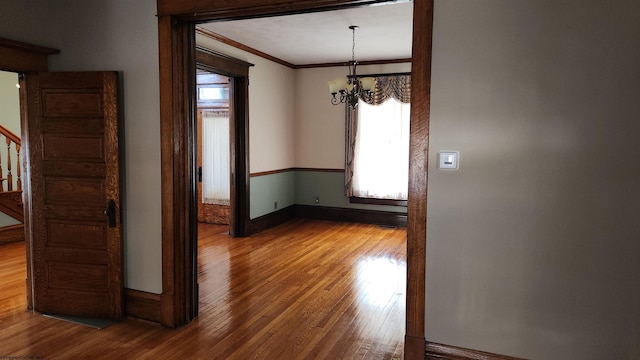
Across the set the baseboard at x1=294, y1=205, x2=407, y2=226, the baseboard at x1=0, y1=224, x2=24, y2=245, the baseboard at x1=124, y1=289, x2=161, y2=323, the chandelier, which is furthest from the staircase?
the chandelier

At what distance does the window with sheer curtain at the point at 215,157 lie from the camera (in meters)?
6.80

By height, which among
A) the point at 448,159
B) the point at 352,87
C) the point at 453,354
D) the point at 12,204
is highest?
the point at 352,87

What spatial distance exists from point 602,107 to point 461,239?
0.96 metres

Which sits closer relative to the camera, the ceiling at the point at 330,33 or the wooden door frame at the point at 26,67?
the wooden door frame at the point at 26,67

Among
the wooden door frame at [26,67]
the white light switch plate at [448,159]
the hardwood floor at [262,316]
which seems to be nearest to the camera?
the white light switch plate at [448,159]

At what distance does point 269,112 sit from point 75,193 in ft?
12.3

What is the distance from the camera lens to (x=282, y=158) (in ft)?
23.7

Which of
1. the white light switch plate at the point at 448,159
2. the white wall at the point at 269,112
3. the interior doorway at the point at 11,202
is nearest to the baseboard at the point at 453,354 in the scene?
the white light switch plate at the point at 448,159

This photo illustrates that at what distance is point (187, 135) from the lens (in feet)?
10.5

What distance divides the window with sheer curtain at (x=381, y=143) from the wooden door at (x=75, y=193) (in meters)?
4.43

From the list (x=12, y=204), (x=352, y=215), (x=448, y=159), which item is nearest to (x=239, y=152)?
(x=352, y=215)

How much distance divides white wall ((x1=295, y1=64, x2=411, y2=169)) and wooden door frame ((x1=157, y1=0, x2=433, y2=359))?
13.9 ft

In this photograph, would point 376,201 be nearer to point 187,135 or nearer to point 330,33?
point 330,33

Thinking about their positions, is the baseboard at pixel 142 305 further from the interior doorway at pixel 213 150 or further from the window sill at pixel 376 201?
the window sill at pixel 376 201
